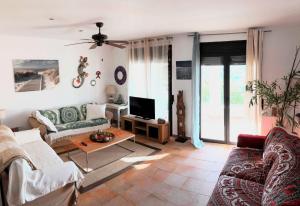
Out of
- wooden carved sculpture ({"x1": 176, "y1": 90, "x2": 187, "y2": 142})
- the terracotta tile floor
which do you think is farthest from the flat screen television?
the terracotta tile floor

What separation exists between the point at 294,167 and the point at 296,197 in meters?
0.40

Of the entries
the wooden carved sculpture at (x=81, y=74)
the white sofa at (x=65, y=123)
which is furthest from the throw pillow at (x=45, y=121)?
the wooden carved sculpture at (x=81, y=74)

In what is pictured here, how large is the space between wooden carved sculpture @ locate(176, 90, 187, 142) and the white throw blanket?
9.47 ft

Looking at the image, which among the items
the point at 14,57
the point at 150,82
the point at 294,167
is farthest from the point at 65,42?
the point at 294,167

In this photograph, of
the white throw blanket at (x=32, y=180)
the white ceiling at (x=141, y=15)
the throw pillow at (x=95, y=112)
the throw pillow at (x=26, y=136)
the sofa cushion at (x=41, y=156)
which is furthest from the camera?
the throw pillow at (x=95, y=112)

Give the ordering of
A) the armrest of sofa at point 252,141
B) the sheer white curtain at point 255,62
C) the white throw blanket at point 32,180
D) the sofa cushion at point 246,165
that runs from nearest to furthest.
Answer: the white throw blanket at point 32,180 → the sofa cushion at point 246,165 → the armrest of sofa at point 252,141 → the sheer white curtain at point 255,62

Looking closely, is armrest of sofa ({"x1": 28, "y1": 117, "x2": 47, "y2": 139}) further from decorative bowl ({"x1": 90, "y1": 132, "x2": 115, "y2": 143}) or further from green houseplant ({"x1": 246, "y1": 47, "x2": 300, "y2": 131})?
green houseplant ({"x1": 246, "y1": 47, "x2": 300, "y2": 131})

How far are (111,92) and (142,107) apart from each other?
55.0 inches

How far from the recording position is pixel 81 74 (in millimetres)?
5605

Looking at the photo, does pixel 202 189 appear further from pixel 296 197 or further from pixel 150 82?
pixel 150 82

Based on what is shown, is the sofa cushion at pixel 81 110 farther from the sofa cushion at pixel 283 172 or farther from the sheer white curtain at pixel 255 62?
the sofa cushion at pixel 283 172

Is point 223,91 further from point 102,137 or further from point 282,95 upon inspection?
point 102,137

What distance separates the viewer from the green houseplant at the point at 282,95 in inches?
140

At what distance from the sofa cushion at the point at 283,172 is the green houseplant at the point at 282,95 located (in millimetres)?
1271
